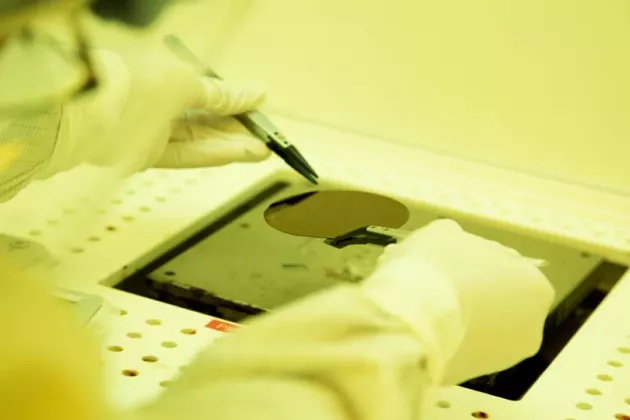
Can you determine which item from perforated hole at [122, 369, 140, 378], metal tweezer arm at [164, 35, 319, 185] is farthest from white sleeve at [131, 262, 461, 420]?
metal tweezer arm at [164, 35, 319, 185]

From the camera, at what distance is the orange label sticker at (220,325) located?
65 cm

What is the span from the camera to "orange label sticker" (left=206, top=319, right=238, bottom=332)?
65cm

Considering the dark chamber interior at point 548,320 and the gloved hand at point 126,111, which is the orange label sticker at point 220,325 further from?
the gloved hand at point 126,111

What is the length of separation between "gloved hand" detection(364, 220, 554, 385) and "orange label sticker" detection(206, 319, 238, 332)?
16 cm

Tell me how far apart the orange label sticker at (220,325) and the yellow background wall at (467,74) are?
0.31 metres

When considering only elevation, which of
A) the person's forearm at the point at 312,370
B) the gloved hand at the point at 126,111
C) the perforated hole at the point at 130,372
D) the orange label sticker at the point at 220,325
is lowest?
the perforated hole at the point at 130,372

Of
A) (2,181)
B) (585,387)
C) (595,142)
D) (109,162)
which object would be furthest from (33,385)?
(595,142)

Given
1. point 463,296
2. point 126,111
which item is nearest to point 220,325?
point 463,296

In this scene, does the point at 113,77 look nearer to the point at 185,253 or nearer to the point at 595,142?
the point at 185,253

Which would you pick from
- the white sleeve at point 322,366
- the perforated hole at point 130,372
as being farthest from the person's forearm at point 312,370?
the perforated hole at point 130,372

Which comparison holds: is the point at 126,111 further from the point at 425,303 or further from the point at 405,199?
the point at 405,199

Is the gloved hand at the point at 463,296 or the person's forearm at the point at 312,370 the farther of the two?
the gloved hand at the point at 463,296

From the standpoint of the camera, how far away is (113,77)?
0.93ft

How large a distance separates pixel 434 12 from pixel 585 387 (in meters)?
0.51
